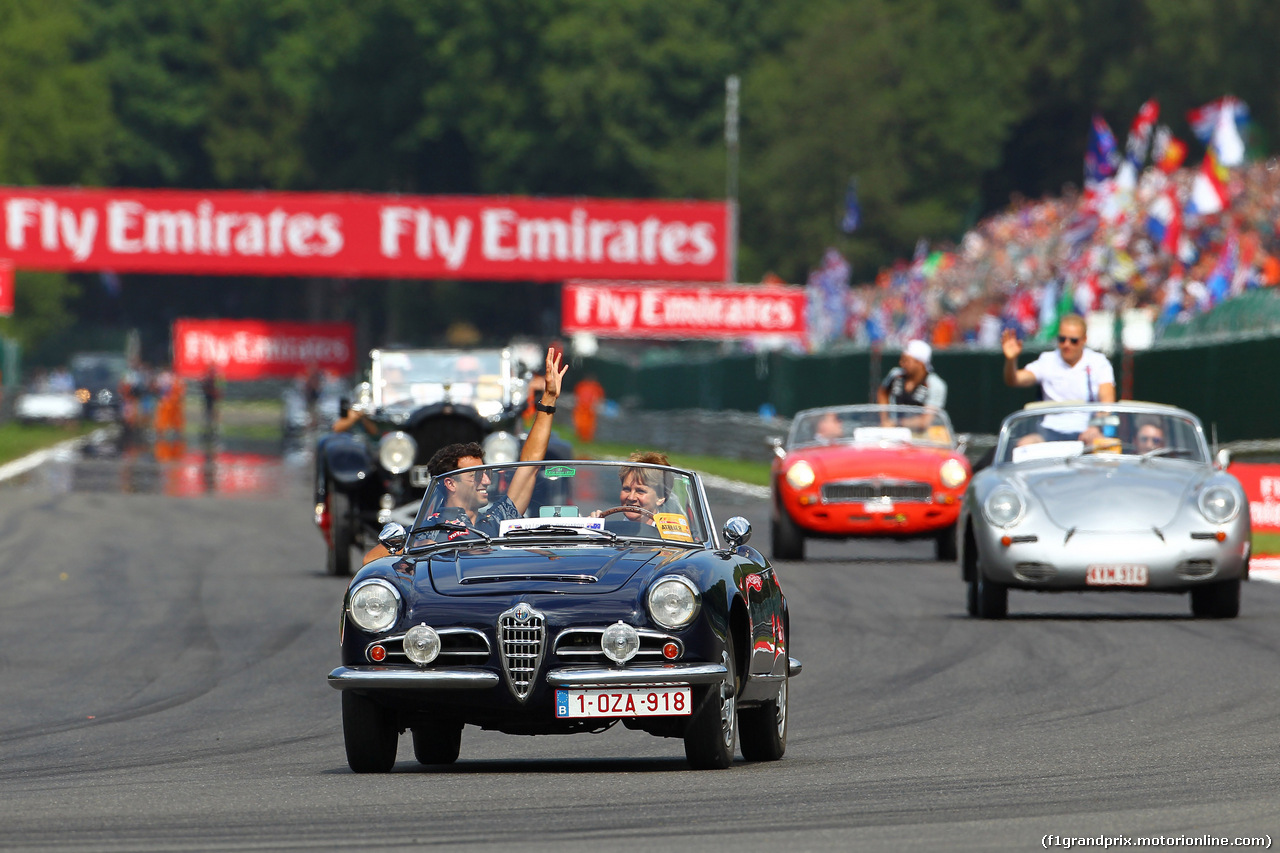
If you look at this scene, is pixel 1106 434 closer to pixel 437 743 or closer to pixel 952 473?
pixel 952 473

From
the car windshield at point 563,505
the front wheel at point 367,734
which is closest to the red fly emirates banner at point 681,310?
the car windshield at point 563,505

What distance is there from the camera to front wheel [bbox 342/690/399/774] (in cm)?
873

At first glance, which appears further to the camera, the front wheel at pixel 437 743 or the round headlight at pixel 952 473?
the round headlight at pixel 952 473

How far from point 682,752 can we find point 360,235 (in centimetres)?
4206

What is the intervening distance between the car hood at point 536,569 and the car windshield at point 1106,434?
22.7 ft

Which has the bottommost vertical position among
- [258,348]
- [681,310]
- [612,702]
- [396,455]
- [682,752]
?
[682,752]

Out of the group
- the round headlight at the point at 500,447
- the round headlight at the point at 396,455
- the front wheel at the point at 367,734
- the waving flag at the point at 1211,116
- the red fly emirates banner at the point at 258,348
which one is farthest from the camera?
the red fly emirates banner at the point at 258,348

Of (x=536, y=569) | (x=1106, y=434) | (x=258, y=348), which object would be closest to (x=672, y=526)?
(x=536, y=569)

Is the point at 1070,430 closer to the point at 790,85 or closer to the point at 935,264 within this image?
the point at 935,264

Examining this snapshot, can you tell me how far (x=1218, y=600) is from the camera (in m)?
15.0

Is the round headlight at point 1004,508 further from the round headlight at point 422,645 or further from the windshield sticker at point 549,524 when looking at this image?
the round headlight at point 422,645

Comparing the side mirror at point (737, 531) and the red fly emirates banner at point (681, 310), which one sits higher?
the red fly emirates banner at point (681, 310)

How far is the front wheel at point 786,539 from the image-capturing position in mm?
20566

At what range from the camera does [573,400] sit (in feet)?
200
